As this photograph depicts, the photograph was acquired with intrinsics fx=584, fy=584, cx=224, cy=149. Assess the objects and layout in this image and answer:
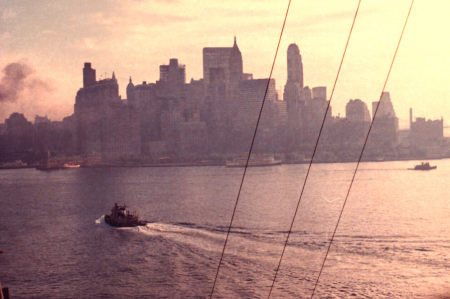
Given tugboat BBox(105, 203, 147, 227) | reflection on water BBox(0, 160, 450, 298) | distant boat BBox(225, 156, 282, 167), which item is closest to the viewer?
reflection on water BBox(0, 160, 450, 298)

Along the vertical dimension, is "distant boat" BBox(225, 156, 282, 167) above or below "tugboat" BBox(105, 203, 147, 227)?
above

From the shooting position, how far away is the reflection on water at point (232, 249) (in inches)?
930

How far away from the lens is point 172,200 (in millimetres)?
61656

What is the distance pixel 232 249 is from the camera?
1216 inches

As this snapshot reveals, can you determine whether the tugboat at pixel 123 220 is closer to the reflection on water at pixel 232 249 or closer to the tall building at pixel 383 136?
the reflection on water at pixel 232 249

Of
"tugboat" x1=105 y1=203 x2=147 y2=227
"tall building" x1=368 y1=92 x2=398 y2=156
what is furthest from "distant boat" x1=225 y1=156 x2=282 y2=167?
"tugboat" x1=105 y1=203 x2=147 y2=227

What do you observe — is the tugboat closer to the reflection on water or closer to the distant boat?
the reflection on water

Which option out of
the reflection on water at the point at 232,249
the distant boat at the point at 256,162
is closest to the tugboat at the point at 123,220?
the reflection on water at the point at 232,249

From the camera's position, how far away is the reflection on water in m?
23.6

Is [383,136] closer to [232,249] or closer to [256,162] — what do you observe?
[256,162]

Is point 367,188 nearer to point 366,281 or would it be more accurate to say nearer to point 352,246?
point 352,246

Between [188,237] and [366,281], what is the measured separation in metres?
14.0

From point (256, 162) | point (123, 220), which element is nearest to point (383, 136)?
point (256, 162)

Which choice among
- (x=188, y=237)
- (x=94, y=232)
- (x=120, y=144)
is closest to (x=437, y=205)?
(x=188, y=237)
